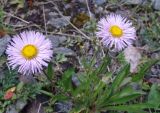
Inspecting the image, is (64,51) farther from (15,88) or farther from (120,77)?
(120,77)

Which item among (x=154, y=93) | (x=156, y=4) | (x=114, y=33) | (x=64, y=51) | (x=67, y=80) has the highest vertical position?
(x=156, y=4)

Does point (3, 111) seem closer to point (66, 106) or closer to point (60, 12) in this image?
point (66, 106)

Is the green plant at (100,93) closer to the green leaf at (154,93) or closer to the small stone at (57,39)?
the green leaf at (154,93)

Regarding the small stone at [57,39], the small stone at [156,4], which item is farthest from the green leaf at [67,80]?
the small stone at [156,4]

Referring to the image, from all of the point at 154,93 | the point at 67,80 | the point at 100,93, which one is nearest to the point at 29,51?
the point at 67,80

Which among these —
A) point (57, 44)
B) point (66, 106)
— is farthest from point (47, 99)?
point (57, 44)

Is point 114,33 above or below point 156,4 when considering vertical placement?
below

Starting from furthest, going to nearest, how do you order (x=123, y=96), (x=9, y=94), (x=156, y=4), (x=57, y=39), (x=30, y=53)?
1. (x=156, y=4)
2. (x=57, y=39)
3. (x=9, y=94)
4. (x=123, y=96)
5. (x=30, y=53)

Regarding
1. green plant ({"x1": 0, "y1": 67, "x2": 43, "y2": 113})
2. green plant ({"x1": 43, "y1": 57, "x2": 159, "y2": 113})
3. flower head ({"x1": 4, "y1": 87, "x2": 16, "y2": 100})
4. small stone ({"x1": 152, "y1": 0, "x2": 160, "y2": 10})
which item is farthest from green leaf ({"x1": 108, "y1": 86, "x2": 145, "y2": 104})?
small stone ({"x1": 152, "y1": 0, "x2": 160, "y2": 10})

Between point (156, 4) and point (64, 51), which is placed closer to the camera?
point (64, 51)
